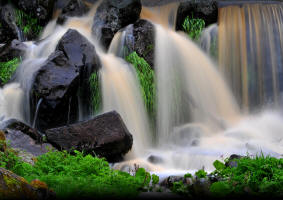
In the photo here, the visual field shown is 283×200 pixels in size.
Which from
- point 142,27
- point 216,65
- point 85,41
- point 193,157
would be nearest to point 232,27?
point 216,65

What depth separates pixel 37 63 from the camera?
8.94 m

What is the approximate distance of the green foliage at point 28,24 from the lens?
499 inches

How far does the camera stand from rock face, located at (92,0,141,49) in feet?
36.0

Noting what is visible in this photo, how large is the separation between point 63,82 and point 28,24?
5475 mm

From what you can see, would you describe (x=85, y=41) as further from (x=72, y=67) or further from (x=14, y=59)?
(x=14, y=59)

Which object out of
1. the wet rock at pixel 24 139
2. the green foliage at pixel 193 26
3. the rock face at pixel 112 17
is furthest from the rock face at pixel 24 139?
the green foliage at pixel 193 26

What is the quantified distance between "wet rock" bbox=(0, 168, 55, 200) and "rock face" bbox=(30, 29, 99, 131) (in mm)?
5035

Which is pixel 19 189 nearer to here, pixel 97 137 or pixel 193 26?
pixel 97 137

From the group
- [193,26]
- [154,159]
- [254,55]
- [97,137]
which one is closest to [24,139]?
[97,137]

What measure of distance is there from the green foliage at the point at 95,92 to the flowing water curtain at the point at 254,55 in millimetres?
3948

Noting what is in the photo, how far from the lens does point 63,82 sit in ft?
26.7

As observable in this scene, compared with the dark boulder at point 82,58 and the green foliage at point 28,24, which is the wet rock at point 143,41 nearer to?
the dark boulder at point 82,58

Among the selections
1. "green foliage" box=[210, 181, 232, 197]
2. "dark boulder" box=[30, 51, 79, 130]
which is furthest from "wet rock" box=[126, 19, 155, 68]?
"green foliage" box=[210, 181, 232, 197]

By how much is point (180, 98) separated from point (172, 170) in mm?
3383
